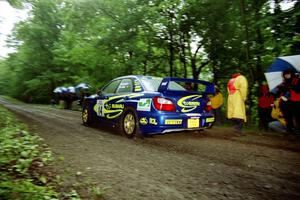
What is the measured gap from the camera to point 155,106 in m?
5.78

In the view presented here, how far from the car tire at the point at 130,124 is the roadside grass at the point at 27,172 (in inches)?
81.1

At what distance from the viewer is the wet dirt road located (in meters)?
2.88

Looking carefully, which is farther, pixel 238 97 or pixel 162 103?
pixel 238 97

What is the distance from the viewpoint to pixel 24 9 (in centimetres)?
657

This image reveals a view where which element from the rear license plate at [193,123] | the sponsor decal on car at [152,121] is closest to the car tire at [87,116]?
the sponsor decal on car at [152,121]

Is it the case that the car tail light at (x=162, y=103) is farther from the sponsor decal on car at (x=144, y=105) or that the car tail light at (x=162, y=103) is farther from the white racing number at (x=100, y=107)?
the white racing number at (x=100, y=107)

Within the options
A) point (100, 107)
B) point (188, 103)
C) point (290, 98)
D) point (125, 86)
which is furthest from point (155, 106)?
point (290, 98)

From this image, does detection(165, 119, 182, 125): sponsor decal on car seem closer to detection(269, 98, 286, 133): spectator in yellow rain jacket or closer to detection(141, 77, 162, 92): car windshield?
detection(141, 77, 162, 92): car windshield

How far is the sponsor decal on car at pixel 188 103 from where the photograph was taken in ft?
19.7

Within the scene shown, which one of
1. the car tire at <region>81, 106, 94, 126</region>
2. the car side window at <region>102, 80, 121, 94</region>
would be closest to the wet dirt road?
the car side window at <region>102, 80, 121, 94</region>

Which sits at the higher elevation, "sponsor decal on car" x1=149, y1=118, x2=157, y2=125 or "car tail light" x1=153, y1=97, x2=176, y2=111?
"car tail light" x1=153, y1=97, x2=176, y2=111

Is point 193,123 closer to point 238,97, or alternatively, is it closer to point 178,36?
point 238,97

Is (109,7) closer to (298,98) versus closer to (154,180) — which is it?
(298,98)

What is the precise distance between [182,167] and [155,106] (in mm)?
2171
